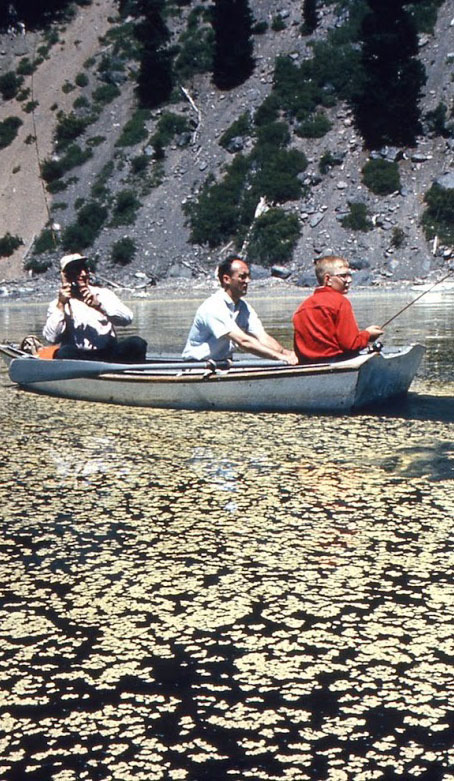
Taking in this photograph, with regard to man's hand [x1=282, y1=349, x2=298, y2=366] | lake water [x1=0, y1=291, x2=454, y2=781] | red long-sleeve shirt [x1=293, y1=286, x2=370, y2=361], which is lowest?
lake water [x1=0, y1=291, x2=454, y2=781]

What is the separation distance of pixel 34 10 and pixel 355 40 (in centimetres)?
2093

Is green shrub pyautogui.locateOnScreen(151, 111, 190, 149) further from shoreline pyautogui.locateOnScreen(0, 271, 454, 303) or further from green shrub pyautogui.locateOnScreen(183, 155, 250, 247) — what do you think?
shoreline pyautogui.locateOnScreen(0, 271, 454, 303)

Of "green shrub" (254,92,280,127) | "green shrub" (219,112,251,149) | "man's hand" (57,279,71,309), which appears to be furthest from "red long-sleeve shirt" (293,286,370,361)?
"green shrub" (254,92,280,127)

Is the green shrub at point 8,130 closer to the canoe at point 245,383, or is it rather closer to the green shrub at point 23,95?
the green shrub at point 23,95

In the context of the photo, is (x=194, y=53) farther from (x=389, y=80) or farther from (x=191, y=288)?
(x=191, y=288)

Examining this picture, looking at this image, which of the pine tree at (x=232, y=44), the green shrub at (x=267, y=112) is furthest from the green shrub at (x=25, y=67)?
the green shrub at (x=267, y=112)

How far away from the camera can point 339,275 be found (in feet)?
21.4

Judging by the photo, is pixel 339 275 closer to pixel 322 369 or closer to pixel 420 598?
pixel 322 369

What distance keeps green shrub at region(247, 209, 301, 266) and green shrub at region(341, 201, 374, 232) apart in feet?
5.08

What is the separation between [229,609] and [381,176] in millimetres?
33371

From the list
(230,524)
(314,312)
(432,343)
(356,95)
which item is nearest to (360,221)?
(356,95)

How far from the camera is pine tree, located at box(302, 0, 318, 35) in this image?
144 feet

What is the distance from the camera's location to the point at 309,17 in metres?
44.3

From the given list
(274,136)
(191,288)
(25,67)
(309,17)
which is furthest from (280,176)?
(25,67)
